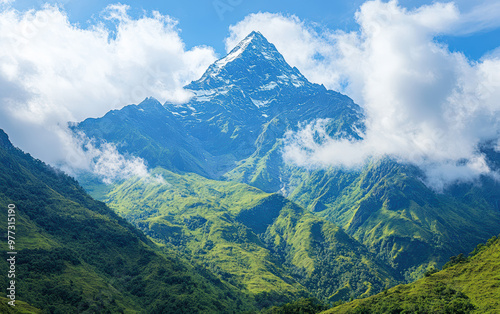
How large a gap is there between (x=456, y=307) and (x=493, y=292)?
22201 mm

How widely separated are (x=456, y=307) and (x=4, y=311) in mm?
223544

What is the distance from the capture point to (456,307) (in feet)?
641

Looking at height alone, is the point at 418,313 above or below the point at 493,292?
below

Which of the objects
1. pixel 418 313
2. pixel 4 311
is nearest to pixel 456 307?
pixel 418 313

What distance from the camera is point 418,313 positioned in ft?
648

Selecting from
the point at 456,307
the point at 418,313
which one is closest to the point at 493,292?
the point at 456,307

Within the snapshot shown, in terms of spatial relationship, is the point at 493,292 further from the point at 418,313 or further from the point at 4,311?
the point at 4,311

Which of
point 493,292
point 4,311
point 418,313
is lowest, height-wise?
point 4,311

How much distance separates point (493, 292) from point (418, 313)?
4027cm

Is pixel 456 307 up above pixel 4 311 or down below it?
above

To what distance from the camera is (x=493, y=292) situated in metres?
199

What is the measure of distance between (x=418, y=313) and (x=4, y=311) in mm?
205616

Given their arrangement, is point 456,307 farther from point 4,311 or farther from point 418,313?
point 4,311

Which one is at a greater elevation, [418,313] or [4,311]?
[418,313]
